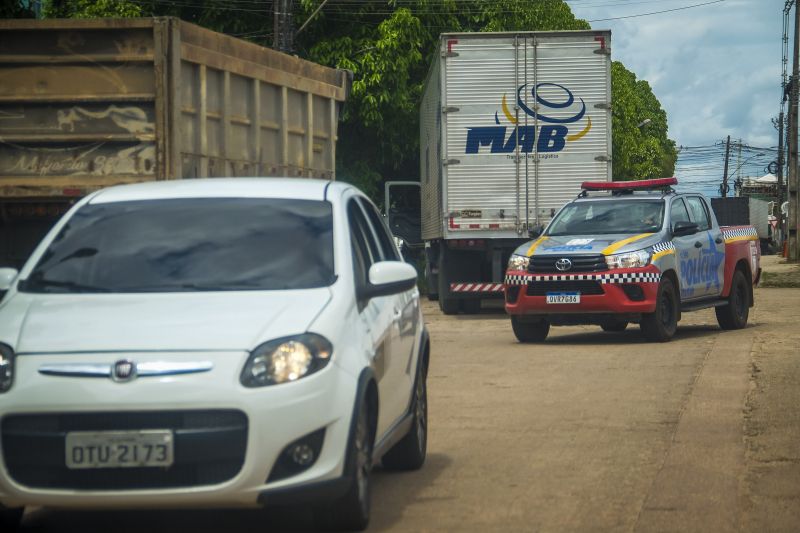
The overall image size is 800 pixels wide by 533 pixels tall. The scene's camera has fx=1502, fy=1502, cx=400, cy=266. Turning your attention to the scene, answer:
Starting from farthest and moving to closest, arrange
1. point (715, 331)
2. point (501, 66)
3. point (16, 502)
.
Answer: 1. point (501, 66)
2. point (715, 331)
3. point (16, 502)

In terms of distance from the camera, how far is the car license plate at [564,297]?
16.8m

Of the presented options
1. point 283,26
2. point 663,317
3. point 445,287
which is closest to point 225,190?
point 663,317

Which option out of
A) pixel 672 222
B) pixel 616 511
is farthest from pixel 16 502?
pixel 672 222

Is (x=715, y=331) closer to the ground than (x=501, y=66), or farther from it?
closer to the ground

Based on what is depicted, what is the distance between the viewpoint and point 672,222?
1783cm

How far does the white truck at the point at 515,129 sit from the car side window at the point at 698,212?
3335 millimetres

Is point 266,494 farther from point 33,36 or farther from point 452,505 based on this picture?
point 33,36

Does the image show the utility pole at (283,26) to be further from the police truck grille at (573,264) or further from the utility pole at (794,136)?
the utility pole at (794,136)

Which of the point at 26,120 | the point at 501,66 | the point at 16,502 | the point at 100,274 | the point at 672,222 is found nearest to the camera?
the point at 16,502

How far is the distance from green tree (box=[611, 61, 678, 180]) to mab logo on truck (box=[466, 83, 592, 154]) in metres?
25.8

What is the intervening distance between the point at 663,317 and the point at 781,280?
18788 mm

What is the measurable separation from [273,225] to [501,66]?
15850 mm

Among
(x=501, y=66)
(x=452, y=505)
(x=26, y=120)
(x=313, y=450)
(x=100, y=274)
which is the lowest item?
(x=452, y=505)

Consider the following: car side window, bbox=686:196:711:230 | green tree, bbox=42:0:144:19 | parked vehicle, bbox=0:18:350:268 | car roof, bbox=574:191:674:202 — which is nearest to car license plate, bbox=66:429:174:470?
parked vehicle, bbox=0:18:350:268
